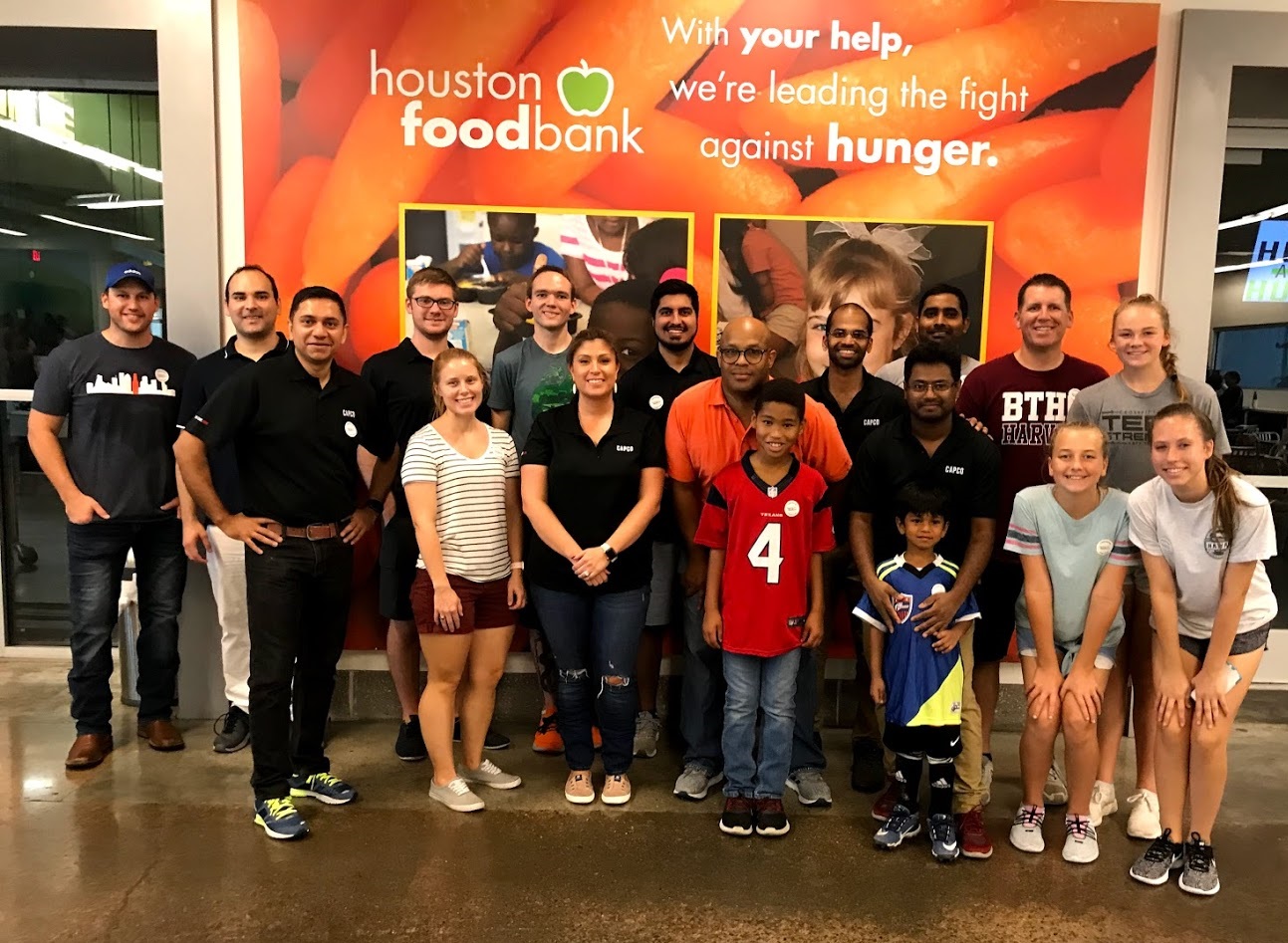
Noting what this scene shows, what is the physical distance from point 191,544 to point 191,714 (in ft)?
3.41

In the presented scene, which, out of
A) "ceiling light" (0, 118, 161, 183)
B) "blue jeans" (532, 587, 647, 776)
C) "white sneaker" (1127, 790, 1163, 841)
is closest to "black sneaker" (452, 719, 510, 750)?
"blue jeans" (532, 587, 647, 776)

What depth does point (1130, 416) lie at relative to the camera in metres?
3.27

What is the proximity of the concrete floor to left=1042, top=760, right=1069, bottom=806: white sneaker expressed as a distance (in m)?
0.13

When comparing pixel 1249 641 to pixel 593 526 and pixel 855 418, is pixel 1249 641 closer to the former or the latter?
pixel 855 418

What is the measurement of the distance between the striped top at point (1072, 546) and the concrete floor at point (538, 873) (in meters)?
0.88

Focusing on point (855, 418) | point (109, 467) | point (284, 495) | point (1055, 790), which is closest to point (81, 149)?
point (109, 467)

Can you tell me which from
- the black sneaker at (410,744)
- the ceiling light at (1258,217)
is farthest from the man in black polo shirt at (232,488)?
the ceiling light at (1258,217)

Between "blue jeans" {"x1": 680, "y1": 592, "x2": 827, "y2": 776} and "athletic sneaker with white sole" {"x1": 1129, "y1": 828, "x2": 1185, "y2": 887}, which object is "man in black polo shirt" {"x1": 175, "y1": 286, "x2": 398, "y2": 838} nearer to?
"blue jeans" {"x1": 680, "y1": 592, "x2": 827, "y2": 776}

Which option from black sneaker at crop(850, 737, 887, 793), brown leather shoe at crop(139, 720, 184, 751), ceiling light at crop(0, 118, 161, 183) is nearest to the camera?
black sneaker at crop(850, 737, 887, 793)

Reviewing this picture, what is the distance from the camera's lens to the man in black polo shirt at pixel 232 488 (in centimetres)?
365

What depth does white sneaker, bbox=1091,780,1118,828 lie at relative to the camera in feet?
10.9

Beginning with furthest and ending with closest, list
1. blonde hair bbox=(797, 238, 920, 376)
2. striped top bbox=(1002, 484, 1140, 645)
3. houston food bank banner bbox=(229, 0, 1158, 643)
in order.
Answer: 1. blonde hair bbox=(797, 238, 920, 376)
2. houston food bank banner bbox=(229, 0, 1158, 643)
3. striped top bbox=(1002, 484, 1140, 645)

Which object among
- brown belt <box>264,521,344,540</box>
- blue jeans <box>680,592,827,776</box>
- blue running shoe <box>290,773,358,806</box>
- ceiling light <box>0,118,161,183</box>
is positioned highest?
ceiling light <box>0,118,161,183</box>

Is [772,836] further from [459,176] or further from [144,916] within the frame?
[459,176]
